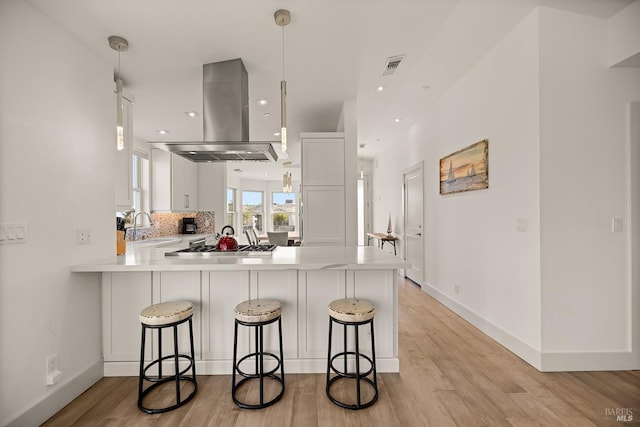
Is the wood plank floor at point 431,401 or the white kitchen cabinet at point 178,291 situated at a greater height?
the white kitchen cabinet at point 178,291

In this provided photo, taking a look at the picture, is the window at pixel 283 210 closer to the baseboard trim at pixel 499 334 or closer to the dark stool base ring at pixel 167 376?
the baseboard trim at pixel 499 334

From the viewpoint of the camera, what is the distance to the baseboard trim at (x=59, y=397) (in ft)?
5.41

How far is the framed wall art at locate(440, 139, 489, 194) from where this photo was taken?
2941 millimetres

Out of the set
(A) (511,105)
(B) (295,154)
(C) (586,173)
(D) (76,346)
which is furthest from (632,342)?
(B) (295,154)

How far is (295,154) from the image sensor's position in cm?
664

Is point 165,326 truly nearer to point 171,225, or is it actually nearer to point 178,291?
point 178,291

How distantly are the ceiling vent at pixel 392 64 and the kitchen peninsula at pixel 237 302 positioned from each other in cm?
180

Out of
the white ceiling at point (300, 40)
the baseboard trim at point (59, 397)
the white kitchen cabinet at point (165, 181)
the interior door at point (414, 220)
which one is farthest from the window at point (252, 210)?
the baseboard trim at point (59, 397)

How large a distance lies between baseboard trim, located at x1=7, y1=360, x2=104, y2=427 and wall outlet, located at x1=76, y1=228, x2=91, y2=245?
915mm

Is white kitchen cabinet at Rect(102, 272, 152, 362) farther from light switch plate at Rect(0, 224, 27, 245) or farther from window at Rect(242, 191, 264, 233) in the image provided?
window at Rect(242, 191, 264, 233)

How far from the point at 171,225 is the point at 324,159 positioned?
369cm

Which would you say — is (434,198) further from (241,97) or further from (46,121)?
(46,121)

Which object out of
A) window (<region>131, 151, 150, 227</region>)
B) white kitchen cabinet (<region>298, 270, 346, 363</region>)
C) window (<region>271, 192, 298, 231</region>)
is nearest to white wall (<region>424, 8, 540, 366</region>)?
white kitchen cabinet (<region>298, 270, 346, 363</region>)

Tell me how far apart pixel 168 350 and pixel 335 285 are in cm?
139
